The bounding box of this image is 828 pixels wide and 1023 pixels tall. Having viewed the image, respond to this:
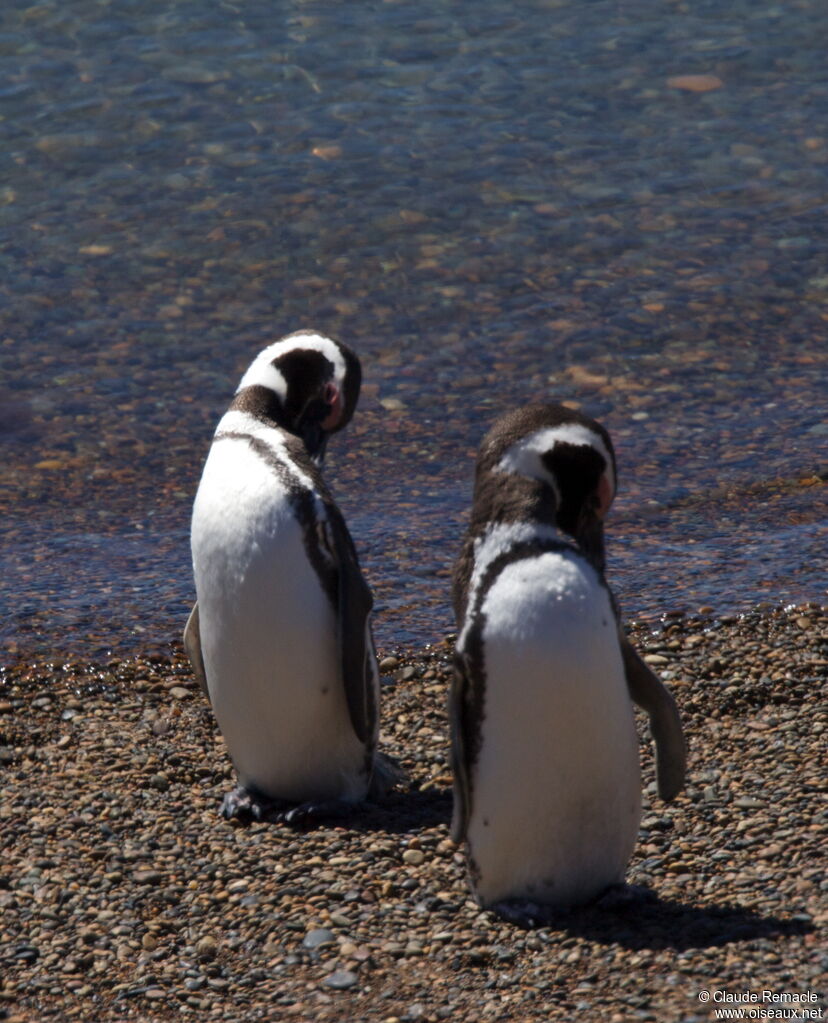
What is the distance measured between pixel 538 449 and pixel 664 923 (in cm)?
137

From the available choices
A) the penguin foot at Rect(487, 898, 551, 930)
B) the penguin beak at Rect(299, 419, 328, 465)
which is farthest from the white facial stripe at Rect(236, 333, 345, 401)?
the penguin foot at Rect(487, 898, 551, 930)

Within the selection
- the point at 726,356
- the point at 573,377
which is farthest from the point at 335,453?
the point at 726,356

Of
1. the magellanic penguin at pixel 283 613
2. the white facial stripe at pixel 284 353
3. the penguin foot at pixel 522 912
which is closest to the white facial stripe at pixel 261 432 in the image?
the magellanic penguin at pixel 283 613

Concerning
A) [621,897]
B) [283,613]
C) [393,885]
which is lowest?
[393,885]

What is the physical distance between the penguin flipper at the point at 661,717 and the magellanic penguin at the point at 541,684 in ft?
0.18

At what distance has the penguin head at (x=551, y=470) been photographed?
169 inches

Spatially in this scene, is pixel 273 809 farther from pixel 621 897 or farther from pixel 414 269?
pixel 414 269

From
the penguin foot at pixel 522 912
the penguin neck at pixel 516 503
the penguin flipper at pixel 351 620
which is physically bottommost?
the penguin foot at pixel 522 912

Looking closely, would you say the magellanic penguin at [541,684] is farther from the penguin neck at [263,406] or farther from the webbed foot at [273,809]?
the penguin neck at [263,406]

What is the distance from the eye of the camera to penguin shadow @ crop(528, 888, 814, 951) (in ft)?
12.7

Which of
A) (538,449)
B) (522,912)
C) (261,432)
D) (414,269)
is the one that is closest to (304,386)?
(261,432)

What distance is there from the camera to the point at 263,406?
17.5ft

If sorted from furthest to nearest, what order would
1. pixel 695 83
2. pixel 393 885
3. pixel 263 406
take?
1. pixel 695 83
2. pixel 263 406
3. pixel 393 885

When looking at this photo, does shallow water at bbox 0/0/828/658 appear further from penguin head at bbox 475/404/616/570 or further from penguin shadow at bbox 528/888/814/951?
penguin shadow at bbox 528/888/814/951
